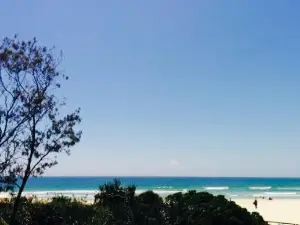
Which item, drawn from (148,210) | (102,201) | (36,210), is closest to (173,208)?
(148,210)

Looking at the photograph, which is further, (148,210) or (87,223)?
(148,210)

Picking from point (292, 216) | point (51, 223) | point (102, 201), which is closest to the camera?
point (51, 223)

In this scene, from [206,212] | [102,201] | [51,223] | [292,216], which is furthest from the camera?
[292,216]

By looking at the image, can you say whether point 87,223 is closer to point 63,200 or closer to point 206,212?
point 63,200

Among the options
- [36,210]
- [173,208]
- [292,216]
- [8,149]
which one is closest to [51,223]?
[36,210]

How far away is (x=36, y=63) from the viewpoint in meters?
21.9

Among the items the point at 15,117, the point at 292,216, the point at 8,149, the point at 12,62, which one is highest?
the point at 12,62

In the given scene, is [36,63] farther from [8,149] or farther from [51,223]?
[51,223]

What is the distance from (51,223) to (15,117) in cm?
459

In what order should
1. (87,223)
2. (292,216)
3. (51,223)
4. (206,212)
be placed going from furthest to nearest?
(292,216), (206,212), (51,223), (87,223)

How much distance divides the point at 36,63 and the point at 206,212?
978 cm

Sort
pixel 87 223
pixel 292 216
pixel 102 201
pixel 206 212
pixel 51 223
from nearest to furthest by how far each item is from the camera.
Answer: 1. pixel 87 223
2. pixel 51 223
3. pixel 206 212
4. pixel 102 201
5. pixel 292 216

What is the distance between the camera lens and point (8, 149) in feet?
67.3

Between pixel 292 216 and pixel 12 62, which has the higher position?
pixel 12 62
